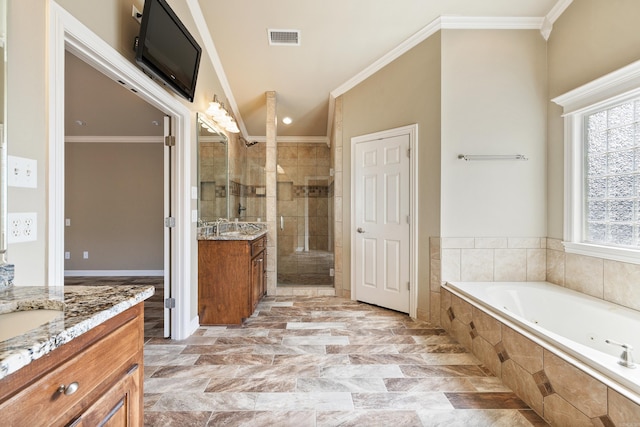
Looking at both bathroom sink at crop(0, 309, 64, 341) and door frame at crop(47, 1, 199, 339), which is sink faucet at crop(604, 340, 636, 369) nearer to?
bathroom sink at crop(0, 309, 64, 341)

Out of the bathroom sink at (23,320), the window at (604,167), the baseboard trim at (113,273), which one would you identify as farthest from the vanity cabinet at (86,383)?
the baseboard trim at (113,273)

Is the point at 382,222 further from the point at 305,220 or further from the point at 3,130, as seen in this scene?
the point at 3,130

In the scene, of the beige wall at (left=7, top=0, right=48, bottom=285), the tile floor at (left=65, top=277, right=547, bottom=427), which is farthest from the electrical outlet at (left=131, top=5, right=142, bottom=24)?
the tile floor at (left=65, top=277, right=547, bottom=427)

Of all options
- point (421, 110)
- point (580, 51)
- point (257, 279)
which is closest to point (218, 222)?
point (257, 279)

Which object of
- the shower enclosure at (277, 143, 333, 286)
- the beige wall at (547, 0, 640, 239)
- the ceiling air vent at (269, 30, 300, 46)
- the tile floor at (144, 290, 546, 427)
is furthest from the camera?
the shower enclosure at (277, 143, 333, 286)

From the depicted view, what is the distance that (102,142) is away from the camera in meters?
4.97

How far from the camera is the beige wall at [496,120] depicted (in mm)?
2736

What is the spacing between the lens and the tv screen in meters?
1.66

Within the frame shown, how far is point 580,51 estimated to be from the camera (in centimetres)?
240

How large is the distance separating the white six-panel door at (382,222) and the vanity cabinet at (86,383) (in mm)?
2584

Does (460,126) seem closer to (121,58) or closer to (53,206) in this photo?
(121,58)

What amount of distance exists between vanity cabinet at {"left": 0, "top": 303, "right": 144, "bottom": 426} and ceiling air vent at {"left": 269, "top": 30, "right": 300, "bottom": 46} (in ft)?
9.41

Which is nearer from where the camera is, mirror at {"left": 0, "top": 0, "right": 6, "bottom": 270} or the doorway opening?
mirror at {"left": 0, "top": 0, "right": 6, "bottom": 270}

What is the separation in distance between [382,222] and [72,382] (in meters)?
2.91
